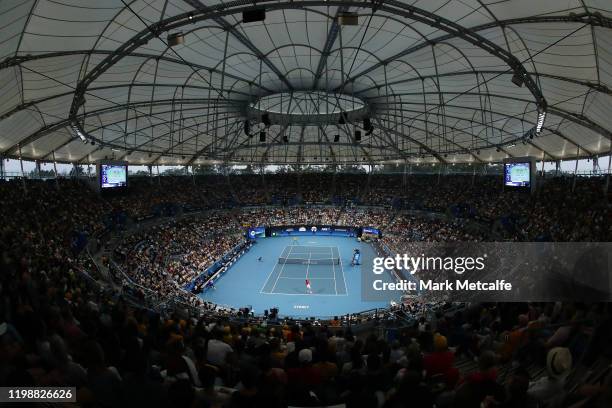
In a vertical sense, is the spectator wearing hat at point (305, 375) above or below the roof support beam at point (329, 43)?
below

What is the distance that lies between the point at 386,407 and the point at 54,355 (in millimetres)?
4952

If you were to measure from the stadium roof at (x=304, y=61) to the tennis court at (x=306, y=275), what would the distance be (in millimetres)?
17403

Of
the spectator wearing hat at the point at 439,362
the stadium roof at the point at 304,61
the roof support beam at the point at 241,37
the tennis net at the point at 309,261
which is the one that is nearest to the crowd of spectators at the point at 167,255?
the tennis net at the point at 309,261

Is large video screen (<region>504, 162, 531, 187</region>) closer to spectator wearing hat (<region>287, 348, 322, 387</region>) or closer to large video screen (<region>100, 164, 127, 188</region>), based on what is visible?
spectator wearing hat (<region>287, 348, 322, 387</region>)

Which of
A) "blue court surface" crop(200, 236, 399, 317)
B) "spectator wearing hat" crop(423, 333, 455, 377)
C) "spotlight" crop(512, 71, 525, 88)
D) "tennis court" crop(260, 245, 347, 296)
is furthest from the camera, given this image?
"tennis court" crop(260, 245, 347, 296)

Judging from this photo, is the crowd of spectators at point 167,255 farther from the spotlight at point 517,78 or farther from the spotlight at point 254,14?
the spotlight at point 517,78

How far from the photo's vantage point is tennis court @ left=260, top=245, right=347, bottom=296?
1367 inches

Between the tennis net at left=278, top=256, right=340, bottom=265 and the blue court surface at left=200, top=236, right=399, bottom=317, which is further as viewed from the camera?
the tennis net at left=278, top=256, right=340, bottom=265

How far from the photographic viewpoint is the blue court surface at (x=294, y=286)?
30359mm

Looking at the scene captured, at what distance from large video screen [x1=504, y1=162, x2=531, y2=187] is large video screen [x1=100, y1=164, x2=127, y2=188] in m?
44.5

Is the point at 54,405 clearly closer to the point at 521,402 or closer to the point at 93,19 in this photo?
the point at 521,402

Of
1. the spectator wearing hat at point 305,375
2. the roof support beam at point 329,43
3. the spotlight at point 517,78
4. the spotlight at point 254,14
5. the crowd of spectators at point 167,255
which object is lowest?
the crowd of spectators at point 167,255

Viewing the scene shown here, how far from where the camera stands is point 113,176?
42625mm

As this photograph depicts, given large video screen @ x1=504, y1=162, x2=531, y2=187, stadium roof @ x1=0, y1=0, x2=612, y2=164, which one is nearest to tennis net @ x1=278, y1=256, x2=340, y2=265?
stadium roof @ x1=0, y1=0, x2=612, y2=164
